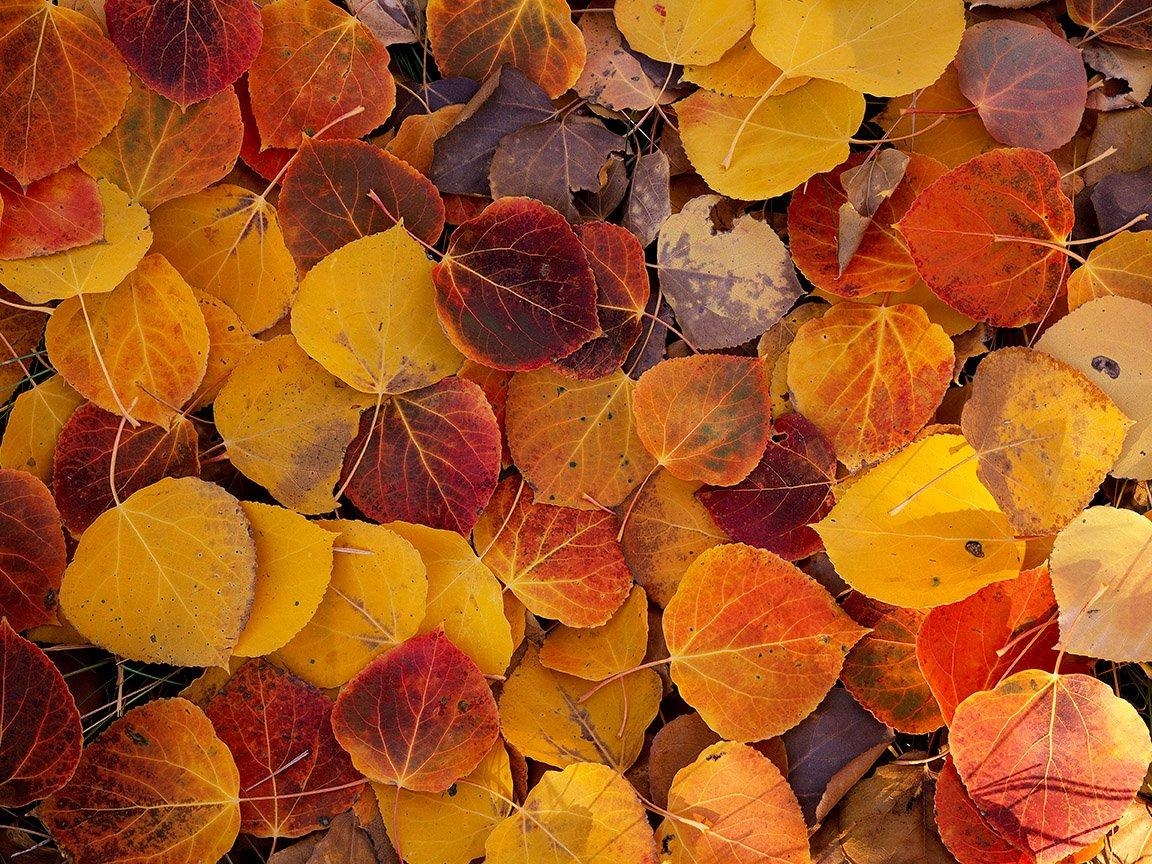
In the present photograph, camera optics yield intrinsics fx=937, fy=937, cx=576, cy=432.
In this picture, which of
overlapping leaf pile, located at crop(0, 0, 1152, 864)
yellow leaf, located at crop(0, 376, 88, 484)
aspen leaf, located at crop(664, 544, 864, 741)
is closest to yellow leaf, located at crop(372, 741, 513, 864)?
overlapping leaf pile, located at crop(0, 0, 1152, 864)

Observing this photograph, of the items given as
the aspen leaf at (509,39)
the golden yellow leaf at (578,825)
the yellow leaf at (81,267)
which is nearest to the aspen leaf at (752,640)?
the golden yellow leaf at (578,825)

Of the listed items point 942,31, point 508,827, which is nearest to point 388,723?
point 508,827

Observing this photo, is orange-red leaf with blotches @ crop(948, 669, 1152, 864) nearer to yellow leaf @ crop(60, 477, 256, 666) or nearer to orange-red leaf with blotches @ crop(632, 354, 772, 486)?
orange-red leaf with blotches @ crop(632, 354, 772, 486)

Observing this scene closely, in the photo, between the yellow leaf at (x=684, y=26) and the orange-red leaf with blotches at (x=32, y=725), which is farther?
the yellow leaf at (x=684, y=26)

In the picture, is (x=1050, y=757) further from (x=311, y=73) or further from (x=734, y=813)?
(x=311, y=73)

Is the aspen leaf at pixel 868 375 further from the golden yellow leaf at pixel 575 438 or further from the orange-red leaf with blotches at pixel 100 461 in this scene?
the orange-red leaf with blotches at pixel 100 461

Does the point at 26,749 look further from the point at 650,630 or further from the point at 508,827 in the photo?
the point at 650,630
